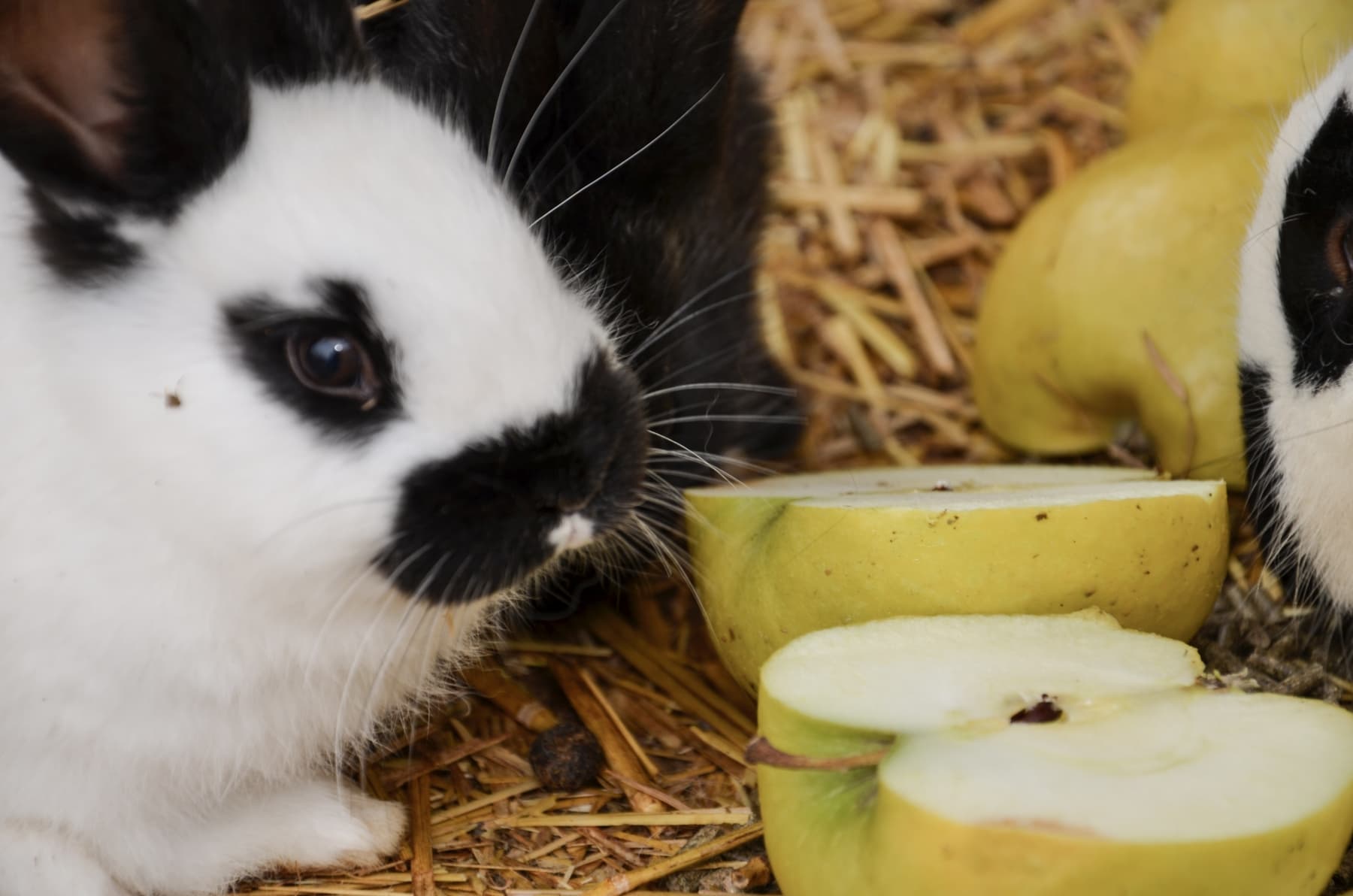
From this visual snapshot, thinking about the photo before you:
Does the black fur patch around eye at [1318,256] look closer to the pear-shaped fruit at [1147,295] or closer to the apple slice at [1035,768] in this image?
the pear-shaped fruit at [1147,295]

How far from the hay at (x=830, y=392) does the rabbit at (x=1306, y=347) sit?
0.14 meters

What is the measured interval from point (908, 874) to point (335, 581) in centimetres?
50

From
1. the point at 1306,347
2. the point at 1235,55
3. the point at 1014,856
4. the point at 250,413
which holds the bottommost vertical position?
the point at 1014,856

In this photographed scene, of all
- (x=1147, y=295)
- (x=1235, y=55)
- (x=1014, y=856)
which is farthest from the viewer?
(x=1235, y=55)

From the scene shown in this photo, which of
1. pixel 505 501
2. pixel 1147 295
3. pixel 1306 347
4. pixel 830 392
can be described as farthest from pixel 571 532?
pixel 830 392

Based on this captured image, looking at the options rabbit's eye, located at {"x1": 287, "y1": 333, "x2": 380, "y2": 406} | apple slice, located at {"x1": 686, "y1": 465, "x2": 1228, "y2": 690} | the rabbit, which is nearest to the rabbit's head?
rabbit's eye, located at {"x1": 287, "y1": 333, "x2": 380, "y2": 406}

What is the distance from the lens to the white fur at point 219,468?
1028 millimetres

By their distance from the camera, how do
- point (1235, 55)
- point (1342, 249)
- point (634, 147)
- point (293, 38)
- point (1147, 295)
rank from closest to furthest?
point (293, 38) → point (1342, 249) → point (634, 147) → point (1147, 295) → point (1235, 55)

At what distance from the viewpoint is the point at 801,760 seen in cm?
100

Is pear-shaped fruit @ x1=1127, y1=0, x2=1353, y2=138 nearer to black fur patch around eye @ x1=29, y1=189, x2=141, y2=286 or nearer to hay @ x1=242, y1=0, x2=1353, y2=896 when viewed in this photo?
hay @ x1=242, y1=0, x2=1353, y2=896

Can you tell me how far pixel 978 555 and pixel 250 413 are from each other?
603 mm

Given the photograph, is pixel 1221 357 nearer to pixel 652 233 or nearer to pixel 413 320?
pixel 652 233

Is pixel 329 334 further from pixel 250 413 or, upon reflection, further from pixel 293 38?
pixel 293 38

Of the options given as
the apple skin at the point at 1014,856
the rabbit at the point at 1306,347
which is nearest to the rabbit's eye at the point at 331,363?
the apple skin at the point at 1014,856
